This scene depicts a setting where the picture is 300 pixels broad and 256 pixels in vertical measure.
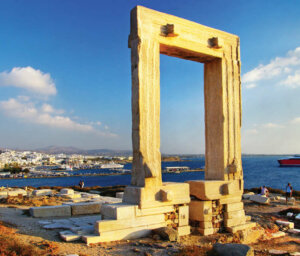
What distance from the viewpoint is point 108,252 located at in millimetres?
6488

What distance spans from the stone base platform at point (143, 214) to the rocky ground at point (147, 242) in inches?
8.5

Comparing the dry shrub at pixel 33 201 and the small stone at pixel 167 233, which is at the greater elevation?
the small stone at pixel 167 233

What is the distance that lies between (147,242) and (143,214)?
699 mm

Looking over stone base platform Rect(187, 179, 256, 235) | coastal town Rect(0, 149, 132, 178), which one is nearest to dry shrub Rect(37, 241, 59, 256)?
stone base platform Rect(187, 179, 256, 235)

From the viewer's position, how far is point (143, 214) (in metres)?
7.76

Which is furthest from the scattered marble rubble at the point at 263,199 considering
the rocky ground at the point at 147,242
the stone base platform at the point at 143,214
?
the stone base platform at the point at 143,214

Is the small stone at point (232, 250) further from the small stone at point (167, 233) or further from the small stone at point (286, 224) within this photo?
the small stone at point (286, 224)

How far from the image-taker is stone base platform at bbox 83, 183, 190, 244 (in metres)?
7.31

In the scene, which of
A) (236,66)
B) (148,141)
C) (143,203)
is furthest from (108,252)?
(236,66)

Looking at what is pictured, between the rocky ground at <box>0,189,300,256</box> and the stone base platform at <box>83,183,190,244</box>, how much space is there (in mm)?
216

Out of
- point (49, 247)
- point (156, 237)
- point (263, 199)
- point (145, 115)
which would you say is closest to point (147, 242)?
point (156, 237)

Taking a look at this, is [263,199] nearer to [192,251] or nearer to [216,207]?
[216,207]

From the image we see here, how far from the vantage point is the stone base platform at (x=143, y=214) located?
7309 millimetres

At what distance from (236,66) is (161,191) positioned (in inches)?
190
